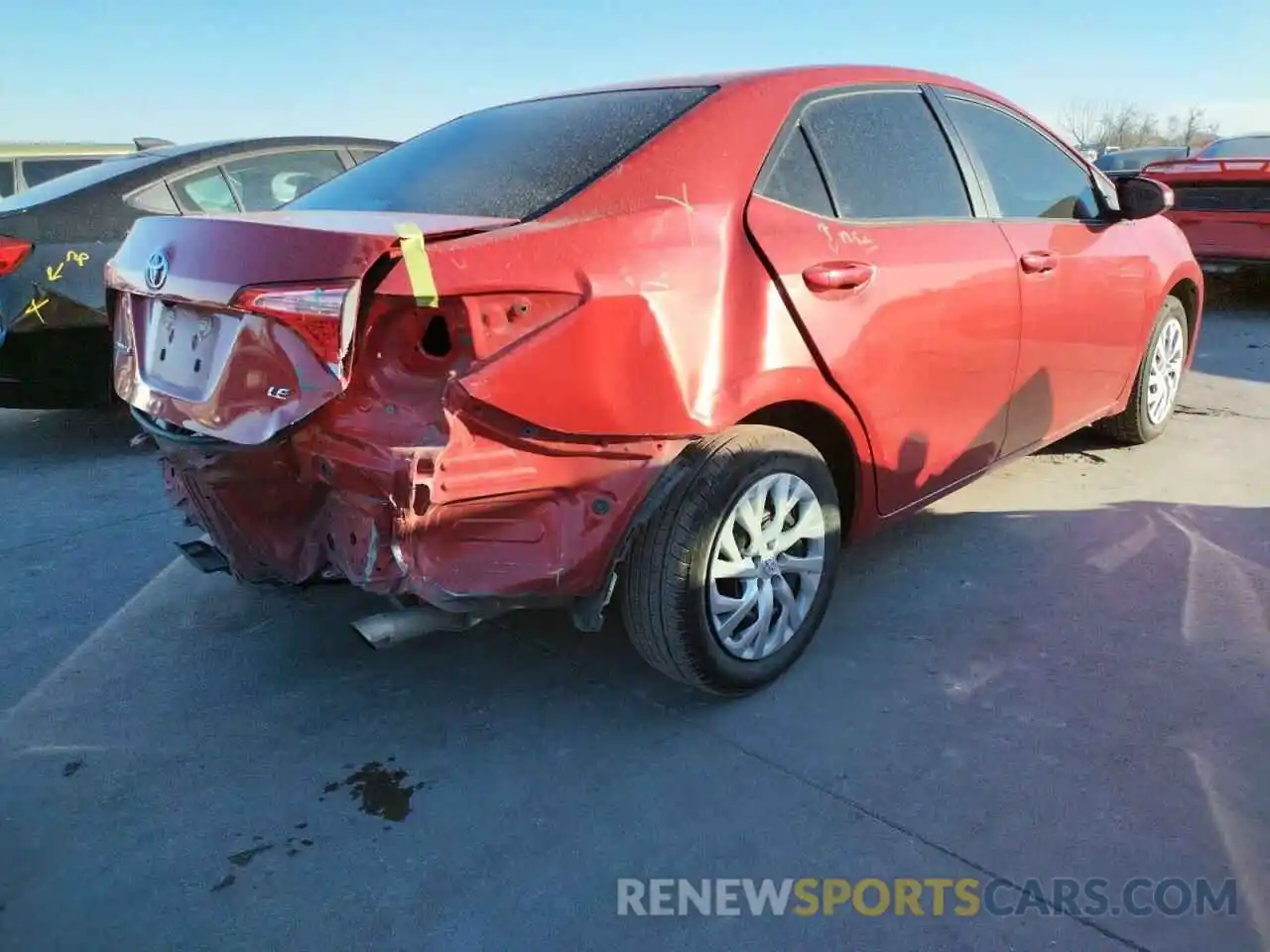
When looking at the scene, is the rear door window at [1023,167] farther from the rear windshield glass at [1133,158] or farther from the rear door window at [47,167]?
the rear windshield glass at [1133,158]

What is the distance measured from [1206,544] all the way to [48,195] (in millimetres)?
5305

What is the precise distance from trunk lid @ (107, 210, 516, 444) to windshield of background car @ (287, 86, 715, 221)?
16cm

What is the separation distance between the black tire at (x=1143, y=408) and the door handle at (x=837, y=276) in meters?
2.33

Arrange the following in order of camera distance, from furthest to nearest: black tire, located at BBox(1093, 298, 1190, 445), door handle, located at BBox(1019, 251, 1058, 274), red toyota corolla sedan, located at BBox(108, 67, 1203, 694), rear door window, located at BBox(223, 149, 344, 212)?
1. rear door window, located at BBox(223, 149, 344, 212)
2. black tire, located at BBox(1093, 298, 1190, 445)
3. door handle, located at BBox(1019, 251, 1058, 274)
4. red toyota corolla sedan, located at BBox(108, 67, 1203, 694)

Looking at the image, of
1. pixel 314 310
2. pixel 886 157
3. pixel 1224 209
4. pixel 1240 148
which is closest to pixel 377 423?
pixel 314 310

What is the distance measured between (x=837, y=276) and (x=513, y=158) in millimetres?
945

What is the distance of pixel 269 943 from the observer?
1906mm

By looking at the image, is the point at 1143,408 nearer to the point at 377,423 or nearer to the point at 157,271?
the point at 377,423

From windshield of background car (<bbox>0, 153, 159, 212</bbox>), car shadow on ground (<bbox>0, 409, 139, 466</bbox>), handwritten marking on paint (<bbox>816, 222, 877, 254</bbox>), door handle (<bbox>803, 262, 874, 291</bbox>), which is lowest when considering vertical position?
car shadow on ground (<bbox>0, 409, 139, 466</bbox>)

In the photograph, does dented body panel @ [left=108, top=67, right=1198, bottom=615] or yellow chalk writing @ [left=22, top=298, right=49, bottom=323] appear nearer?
dented body panel @ [left=108, top=67, right=1198, bottom=615]

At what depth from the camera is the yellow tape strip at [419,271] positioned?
2.00 m

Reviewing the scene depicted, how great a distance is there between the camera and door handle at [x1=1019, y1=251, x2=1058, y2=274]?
332 cm

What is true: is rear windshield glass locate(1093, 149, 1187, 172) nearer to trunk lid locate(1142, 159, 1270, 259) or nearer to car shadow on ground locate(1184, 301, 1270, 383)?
car shadow on ground locate(1184, 301, 1270, 383)

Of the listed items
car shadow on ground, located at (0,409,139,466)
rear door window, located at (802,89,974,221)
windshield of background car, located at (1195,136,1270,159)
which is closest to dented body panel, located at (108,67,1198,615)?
rear door window, located at (802,89,974,221)
